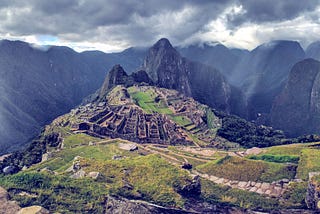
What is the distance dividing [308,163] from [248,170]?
34.3 feet

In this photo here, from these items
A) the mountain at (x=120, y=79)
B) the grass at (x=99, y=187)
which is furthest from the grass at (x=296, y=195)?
the mountain at (x=120, y=79)

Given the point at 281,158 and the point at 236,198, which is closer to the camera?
the point at 236,198

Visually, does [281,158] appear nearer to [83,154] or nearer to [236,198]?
[236,198]

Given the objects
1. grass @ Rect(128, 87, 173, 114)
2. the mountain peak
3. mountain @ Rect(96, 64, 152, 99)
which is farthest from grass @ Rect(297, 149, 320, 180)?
the mountain peak

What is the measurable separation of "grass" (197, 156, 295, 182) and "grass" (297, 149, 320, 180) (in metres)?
1.48

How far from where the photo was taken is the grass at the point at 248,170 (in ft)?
198

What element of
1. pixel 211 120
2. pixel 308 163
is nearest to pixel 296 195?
pixel 308 163

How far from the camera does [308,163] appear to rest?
209ft

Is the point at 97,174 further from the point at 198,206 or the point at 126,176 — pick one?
the point at 198,206

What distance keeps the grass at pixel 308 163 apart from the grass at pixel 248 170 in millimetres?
1480

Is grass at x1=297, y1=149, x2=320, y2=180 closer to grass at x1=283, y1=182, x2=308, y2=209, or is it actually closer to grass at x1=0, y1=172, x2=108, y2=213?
grass at x1=283, y1=182, x2=308, y2=209

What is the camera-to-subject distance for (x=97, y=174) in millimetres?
50438

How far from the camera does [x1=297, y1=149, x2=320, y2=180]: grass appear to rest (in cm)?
6057

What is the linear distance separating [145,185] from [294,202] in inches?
801
